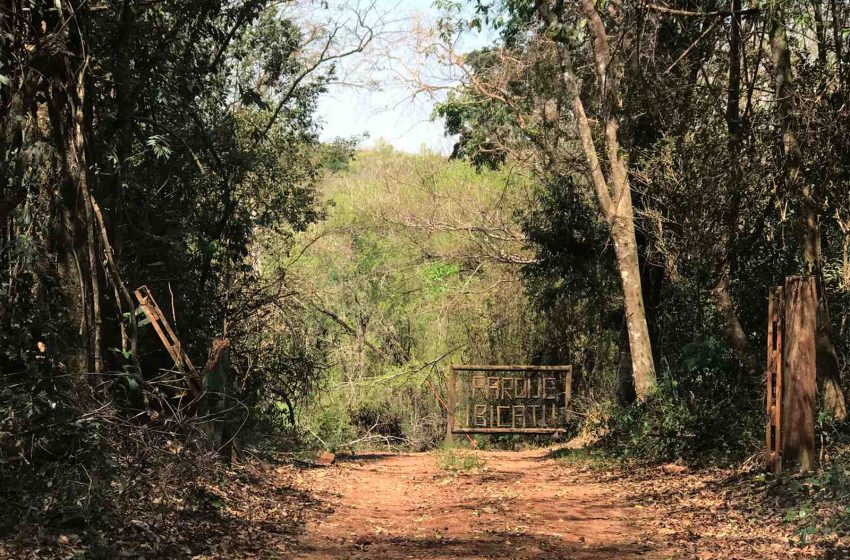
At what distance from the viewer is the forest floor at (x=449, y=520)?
17.7ft

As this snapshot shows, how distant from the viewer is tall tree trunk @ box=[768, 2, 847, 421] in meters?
8.45

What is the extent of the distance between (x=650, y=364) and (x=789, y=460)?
186 inches

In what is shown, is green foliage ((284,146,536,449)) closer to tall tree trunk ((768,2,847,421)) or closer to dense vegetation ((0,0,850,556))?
dense vegetation ((0,0,850,556))

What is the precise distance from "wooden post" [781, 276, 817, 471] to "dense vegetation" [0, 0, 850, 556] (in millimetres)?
667

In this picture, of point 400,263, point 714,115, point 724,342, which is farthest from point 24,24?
point 400,263

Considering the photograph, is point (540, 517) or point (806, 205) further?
point (806, 205)

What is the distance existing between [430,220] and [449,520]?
42.5 feet

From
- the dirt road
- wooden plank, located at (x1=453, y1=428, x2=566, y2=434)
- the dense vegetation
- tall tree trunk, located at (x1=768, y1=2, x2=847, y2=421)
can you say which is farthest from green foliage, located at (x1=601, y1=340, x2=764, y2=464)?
wooden plank, located at (x1=453, y1=428, x2=566, y2=434)

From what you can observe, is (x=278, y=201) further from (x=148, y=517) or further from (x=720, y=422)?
(x=148, y=517)

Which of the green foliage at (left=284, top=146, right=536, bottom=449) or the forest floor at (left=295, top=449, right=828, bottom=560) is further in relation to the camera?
the green foliage at (left=284, top=146, right=536, bottom=449)

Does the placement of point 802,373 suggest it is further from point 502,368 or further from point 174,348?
point 502,368

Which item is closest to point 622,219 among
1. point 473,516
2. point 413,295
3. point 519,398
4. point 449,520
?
point 519,398

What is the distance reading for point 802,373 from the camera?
7.46 m

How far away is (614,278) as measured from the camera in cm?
1533
